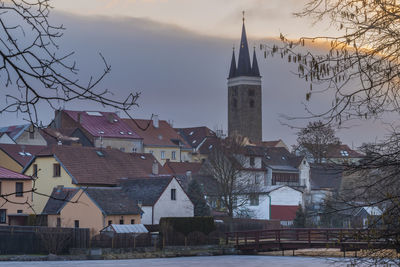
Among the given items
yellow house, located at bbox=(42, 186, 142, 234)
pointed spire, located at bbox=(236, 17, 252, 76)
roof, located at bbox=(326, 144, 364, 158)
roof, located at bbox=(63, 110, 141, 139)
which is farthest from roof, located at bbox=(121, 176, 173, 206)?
pointed spire, located at bbox=(236, 17, 252, 76)

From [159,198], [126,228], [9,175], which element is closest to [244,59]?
[159,198]

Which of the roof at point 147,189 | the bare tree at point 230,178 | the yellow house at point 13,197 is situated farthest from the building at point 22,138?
the yellow house at point 13,197

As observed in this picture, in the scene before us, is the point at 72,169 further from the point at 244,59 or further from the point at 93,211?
the point at 244,59

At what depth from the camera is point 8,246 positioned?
51656 millimetres

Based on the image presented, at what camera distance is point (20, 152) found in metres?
74.4

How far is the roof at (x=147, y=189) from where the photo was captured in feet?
205

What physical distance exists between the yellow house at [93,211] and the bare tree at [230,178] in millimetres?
11352

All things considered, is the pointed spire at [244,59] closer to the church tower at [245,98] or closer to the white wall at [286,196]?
the church tower at [245,98]

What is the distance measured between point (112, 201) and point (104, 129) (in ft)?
151

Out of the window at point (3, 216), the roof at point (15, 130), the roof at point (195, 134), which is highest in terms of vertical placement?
the roof at point (195, 134)

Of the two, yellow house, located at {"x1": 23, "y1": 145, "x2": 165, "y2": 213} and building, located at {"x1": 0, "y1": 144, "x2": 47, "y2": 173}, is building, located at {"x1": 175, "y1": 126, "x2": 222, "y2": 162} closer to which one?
building, located at {"x1": 0, "y1": 144, "x2": 47, "y2": 173}

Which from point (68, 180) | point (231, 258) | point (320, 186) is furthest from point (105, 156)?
point (320, 186)

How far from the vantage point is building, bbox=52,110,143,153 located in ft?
334

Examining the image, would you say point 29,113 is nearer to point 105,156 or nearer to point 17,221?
point 17,221
